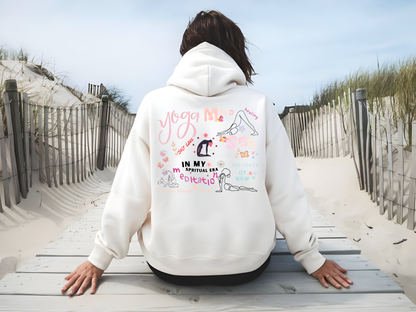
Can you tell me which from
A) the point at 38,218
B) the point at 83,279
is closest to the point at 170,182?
the point at 83,279

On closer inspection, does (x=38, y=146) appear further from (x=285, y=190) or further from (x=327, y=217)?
(x=285, y=190)

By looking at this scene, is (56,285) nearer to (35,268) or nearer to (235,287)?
(35,268)

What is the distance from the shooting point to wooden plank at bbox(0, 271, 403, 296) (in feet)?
4.71

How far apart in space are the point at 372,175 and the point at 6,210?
14.5 ft

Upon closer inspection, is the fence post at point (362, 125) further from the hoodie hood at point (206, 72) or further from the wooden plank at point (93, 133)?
the wooden plank at point (93, 133)

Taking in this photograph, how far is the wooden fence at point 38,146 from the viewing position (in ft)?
12.4

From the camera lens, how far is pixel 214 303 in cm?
134

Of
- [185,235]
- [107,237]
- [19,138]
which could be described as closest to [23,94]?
[19,138]

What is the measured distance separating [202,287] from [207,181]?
1.76 feet

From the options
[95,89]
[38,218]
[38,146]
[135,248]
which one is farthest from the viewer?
[95,89]

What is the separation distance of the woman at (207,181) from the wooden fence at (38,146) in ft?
9.38

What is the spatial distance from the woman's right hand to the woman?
0.7 inches

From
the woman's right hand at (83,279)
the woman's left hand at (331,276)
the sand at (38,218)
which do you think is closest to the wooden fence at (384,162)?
the woman's left hand at (331,276)

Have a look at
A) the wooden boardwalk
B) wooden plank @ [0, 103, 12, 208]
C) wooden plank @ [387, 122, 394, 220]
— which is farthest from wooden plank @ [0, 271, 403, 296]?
wooden plank @ [0, 103, 12, 208]
